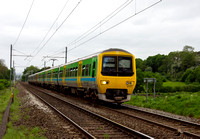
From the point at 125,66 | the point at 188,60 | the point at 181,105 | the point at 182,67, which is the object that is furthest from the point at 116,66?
the point at 182,67

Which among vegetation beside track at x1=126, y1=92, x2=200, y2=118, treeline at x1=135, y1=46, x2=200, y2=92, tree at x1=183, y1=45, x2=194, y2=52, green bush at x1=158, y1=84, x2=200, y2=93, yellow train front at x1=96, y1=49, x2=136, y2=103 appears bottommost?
green bush at x1=158, y1=84, x2=200, y2=93

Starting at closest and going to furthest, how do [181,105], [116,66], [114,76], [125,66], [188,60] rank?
[181,105]
[114,76]
[116,66]
[125,66]
[188,60]

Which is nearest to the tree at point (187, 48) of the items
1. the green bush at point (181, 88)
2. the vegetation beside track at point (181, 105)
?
the green bush at point (181, 88)

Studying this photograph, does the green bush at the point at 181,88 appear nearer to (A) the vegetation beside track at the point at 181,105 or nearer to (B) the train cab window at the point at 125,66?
(A) the vegetation beside track at the point at 181,105

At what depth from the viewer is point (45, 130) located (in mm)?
8289

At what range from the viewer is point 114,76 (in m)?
14.1

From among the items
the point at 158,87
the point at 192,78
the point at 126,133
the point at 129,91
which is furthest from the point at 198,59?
the point at 126,133

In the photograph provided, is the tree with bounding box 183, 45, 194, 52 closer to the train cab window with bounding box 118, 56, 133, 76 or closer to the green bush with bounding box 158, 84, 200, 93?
the green bush with bounding box 158, 84, 200, 93

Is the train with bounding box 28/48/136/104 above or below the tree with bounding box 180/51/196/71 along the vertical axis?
below

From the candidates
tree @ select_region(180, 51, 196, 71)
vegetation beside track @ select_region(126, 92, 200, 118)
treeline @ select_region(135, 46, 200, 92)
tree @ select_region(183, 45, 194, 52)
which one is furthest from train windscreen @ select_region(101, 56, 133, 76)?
tree @ select_region(183, 45, 194, 52)

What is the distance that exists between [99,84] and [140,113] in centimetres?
288

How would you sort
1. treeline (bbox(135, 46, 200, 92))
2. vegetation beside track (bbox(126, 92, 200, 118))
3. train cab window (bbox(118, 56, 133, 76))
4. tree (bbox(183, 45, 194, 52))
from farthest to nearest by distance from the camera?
tree (bbox(183, 45, 194, 52)) → treeline (bbox(135, 46, 200, 92)) → train cab window (bbox(118, 56, 133, 76)) → vegetation beside track (bbox(126, 92, 200, 118))

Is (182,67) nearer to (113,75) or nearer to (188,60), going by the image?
(188,60)

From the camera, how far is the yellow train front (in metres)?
14.0
